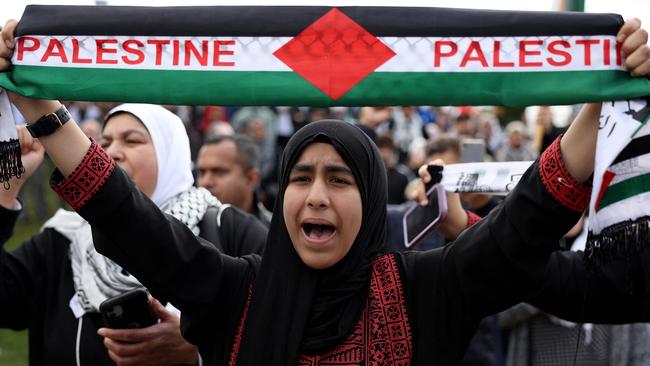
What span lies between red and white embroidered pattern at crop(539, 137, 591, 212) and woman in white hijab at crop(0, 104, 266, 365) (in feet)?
4.65

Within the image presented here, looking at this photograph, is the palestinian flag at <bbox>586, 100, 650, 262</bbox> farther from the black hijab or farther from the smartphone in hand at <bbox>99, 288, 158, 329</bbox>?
the smartphone in hand at <bbox>99, 288, 158, 329</bbox>

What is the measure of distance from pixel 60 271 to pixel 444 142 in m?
2.54

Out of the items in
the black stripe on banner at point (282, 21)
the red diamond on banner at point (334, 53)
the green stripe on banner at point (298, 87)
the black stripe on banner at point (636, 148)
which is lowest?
the black stripe on banner at point (636, 148)

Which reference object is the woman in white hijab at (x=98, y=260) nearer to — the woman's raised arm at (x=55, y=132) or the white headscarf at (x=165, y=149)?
the white headscarf at (x=165, y=149)

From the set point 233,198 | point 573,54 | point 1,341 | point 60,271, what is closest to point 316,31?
point 573,54

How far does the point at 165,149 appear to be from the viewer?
3.86m

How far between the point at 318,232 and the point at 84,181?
0.70 m

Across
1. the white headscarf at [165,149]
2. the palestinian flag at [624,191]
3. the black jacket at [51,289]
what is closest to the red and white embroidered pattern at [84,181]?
the black jacket at [51,289]

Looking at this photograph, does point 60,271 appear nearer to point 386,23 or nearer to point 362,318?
point 362,318

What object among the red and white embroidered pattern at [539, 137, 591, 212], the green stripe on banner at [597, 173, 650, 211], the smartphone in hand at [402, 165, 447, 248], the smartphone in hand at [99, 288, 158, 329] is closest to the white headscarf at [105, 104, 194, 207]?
the smartphone in hand at [99, 288, 158, 329]

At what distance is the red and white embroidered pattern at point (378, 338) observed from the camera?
2.61 metres

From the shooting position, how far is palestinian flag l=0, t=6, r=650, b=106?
254 cm

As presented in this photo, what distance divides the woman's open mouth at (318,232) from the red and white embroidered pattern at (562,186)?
65 centimetres

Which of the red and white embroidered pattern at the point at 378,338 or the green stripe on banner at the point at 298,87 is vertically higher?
the green stripe on banner at the point at 298,87
